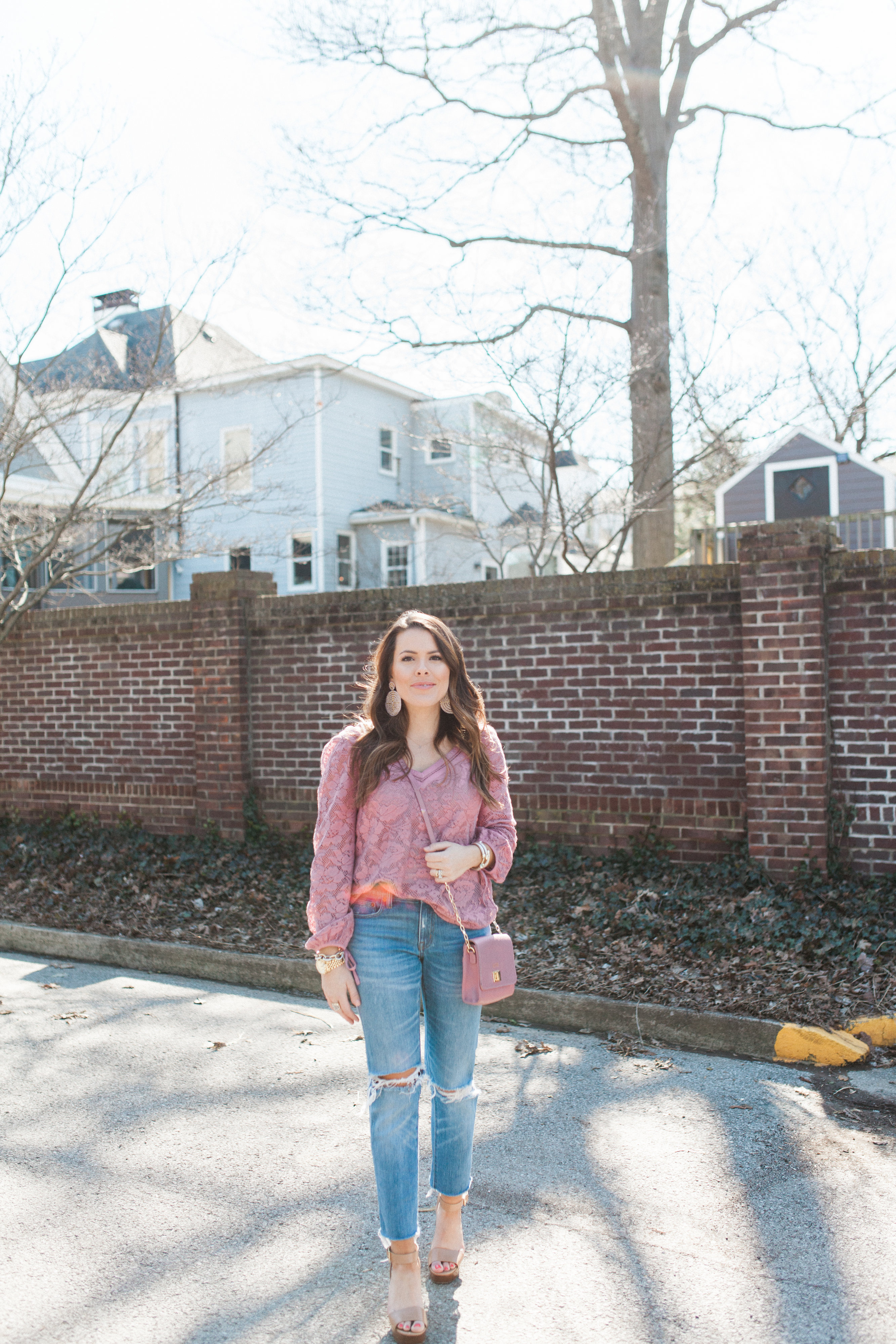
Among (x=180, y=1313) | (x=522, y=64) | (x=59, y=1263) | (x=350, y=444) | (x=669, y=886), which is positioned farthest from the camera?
(x=350, y=444)

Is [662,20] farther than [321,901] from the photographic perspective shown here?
Yes

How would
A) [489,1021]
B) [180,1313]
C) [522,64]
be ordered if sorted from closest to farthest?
1. [180,1313]
2. [489,1021]
3. [522,64]

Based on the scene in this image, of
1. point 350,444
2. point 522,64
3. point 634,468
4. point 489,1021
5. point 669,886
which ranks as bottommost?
point 489,1021

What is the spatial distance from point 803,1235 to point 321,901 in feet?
6.07

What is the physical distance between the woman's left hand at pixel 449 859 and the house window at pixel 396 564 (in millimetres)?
23292

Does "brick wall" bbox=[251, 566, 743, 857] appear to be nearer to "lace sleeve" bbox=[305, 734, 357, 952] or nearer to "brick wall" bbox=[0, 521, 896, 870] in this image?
"brick wall" bbox=[0, 521, 896, 870]

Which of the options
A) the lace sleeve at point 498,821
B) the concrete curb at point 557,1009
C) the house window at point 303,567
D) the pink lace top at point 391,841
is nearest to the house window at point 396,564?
the house window at point 303,567

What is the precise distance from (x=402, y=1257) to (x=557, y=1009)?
2.61 metres

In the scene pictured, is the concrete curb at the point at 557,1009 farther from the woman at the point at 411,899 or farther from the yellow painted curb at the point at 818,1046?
the woman at the point at 411,899

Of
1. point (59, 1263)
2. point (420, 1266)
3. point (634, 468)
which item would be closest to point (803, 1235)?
point (420, 1266)

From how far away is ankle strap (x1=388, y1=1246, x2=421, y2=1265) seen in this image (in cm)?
277

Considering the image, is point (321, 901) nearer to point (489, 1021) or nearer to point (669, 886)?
point (489, 1021)

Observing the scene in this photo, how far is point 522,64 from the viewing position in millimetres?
14211

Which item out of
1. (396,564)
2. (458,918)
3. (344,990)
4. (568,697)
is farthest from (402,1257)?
(396,564)
